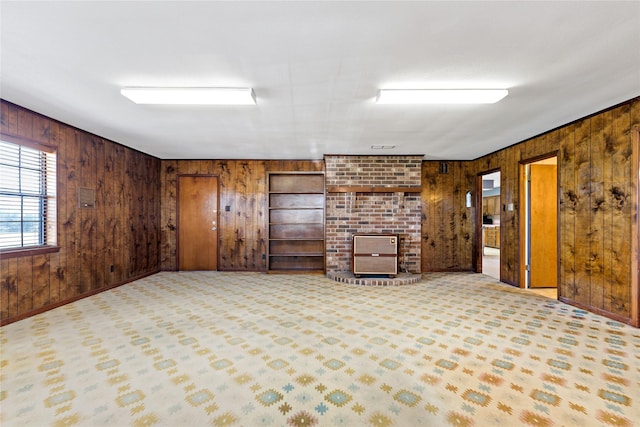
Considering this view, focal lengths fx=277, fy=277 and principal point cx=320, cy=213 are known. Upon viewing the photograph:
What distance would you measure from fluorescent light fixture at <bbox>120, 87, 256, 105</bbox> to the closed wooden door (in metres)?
3.44

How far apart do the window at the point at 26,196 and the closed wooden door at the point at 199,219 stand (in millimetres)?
2581

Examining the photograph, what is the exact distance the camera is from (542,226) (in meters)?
4.83

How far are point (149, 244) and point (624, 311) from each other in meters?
7.54

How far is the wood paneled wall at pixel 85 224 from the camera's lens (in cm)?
328

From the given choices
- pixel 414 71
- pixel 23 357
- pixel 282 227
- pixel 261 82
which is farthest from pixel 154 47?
pixel 282 227

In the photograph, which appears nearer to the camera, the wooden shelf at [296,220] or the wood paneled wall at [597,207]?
the wood paneled wall at [597,207]

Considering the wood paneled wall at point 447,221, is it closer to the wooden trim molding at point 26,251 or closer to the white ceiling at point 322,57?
the white ceiling at point 322,57

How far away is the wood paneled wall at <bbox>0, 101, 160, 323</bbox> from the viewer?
3279 mm

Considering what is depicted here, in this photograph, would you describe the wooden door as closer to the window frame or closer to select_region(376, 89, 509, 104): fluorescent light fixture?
select_region(376, 89, 509, 104): fluorescent light fixture

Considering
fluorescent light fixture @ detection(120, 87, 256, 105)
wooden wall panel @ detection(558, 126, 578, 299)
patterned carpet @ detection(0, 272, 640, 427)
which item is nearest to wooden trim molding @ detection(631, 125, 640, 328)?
patterned carpet @ detection(0, 272, 640, 427)

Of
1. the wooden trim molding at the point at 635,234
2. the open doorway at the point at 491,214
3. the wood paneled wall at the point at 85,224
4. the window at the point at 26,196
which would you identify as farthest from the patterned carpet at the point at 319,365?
the open doorway at the point at 491,214

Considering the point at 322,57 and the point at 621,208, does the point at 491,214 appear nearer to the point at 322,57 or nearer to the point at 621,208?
the point at 621,208

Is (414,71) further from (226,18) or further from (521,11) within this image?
(226,18)

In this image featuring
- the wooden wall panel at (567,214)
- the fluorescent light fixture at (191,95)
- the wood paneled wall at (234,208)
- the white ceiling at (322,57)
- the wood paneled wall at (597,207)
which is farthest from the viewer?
the wood paneled wall at (234,208)
